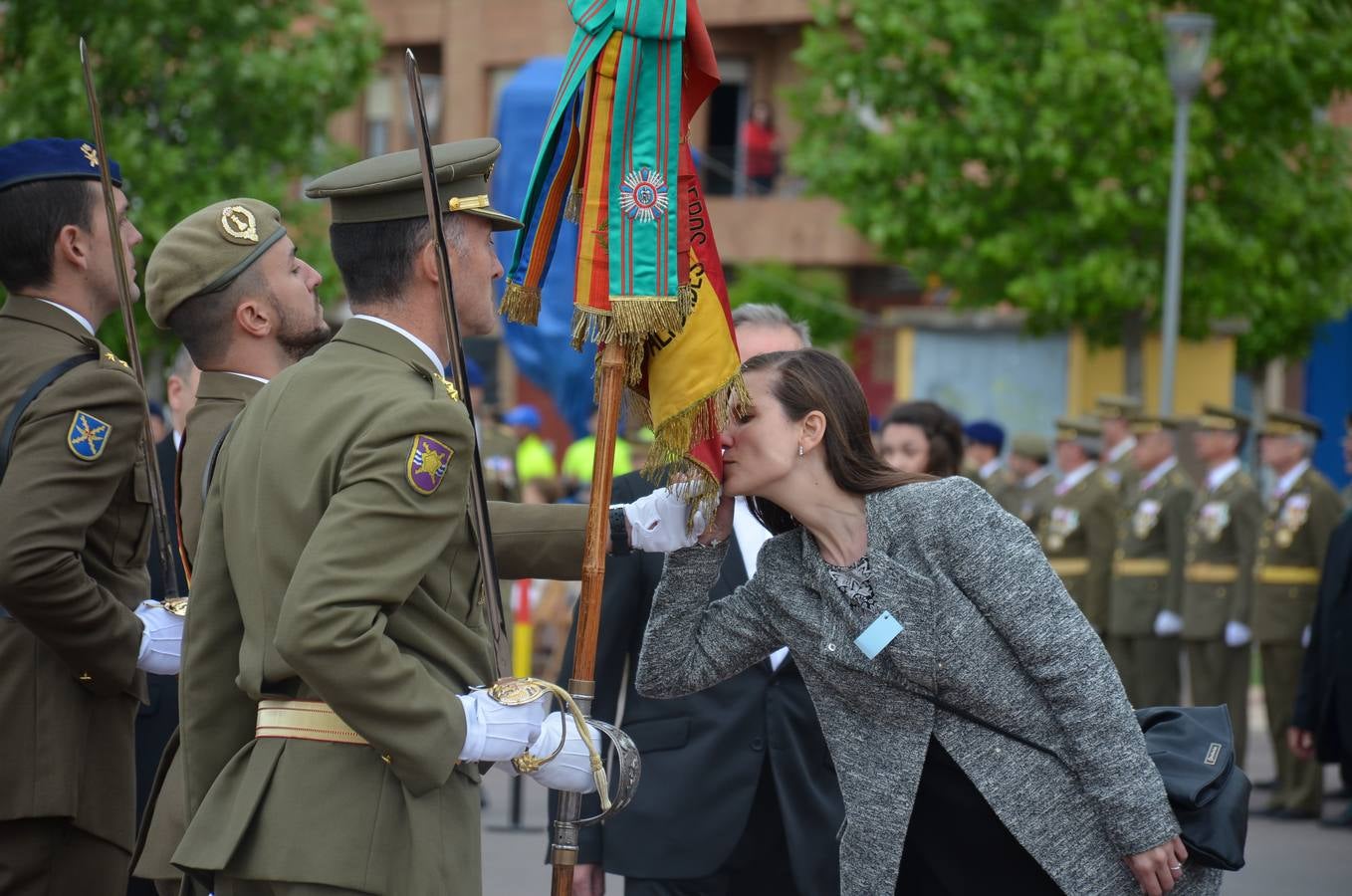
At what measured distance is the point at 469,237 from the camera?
3.20 meters

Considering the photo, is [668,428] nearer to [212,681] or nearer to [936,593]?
[936,593]

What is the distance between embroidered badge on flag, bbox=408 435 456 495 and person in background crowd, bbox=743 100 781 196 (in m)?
24.6

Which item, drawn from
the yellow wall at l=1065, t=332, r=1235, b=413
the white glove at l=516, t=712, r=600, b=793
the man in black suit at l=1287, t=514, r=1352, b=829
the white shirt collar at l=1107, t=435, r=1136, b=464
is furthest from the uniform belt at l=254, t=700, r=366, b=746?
the yellow wall at l=1065, t=332, r=1235, b=413

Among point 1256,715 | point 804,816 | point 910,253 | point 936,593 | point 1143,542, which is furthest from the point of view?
point 910,253

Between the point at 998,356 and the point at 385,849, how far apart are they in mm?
17172

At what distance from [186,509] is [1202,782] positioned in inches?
87.5

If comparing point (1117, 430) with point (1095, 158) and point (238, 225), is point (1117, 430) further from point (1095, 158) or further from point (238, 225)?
point (238, 225)

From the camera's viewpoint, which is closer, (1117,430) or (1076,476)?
(1076,476)

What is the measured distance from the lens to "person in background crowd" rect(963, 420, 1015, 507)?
14.1m

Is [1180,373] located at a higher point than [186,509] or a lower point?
lower

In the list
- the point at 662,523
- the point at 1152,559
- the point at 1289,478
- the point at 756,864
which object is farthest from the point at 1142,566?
the point at 662,523

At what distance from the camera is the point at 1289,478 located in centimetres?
1133

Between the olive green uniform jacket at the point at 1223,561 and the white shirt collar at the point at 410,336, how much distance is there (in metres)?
9.53

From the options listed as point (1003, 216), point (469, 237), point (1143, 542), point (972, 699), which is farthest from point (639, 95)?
point (1003, 216)
